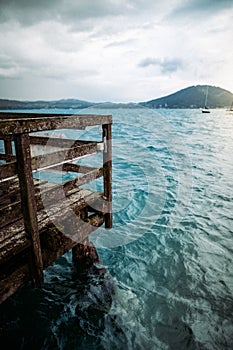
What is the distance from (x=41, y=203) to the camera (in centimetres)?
389

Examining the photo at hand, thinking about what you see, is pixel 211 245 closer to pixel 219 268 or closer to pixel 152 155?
pixel 219 268

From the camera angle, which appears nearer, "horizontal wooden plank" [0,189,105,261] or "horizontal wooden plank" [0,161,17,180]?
"horizontal wooden plank" [0,161,17,180]

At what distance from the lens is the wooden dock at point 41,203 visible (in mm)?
2695

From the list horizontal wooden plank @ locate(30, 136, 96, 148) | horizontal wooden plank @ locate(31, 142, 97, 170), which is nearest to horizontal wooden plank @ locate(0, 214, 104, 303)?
horizontal wooden plank @ locate(31, 142, 97, 170)

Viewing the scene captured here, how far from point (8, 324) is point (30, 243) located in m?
2.72

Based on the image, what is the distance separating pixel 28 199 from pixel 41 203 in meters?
1.09

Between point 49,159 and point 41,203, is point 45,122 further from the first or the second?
point 41,203

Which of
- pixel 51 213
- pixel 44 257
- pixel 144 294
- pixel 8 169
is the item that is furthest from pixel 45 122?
pixel 144 294

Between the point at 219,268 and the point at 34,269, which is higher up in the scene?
the point at 34,269

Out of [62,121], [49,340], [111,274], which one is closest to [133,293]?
[111,274]

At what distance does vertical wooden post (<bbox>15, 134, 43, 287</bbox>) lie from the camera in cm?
259

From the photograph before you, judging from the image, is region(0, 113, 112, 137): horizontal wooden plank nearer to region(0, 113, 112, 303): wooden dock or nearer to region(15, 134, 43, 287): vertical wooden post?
region(0, 113, 112, 303): wooden dock

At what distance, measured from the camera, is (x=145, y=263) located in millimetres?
6539

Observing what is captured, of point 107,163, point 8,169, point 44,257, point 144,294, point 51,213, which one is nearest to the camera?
point 8,169
